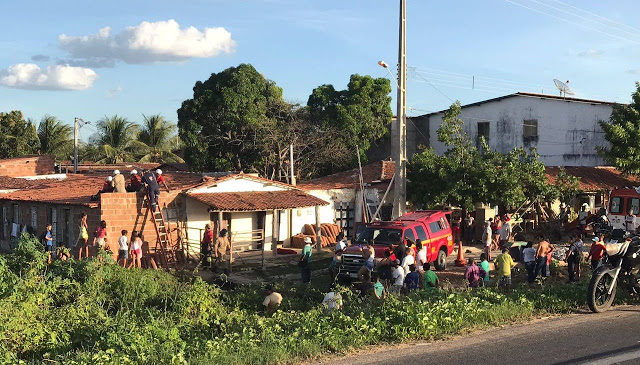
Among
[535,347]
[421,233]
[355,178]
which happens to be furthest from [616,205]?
[535,347]

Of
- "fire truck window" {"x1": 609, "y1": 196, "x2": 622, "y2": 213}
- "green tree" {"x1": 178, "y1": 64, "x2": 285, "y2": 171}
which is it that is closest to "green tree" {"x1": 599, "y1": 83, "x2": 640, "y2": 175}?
"fire truck window" {"x1": 609, "y1": 196, "x2": 622, "y2": 213}

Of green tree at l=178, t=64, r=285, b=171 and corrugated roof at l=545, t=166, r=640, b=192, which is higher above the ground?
green tree at l=178, t=64, r=285, b=171

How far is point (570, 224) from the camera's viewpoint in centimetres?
2920

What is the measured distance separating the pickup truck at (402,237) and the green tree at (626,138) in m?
13.4

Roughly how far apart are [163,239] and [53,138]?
34280mm

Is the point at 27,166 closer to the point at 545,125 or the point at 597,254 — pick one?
the point at 545,125

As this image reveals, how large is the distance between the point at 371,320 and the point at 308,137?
2715cm

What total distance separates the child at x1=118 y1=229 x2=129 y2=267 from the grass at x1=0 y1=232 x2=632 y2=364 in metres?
2.33

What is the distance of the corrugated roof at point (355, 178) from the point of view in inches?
1199

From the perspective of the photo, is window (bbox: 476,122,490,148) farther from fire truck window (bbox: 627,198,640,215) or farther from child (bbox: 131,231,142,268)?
child (bbox: 131,231,142,268)

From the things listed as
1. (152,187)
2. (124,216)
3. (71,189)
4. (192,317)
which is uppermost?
(152,187)

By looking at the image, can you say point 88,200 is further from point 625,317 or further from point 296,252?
point 625,317

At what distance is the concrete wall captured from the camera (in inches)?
1423

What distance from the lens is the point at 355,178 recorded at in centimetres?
3175
